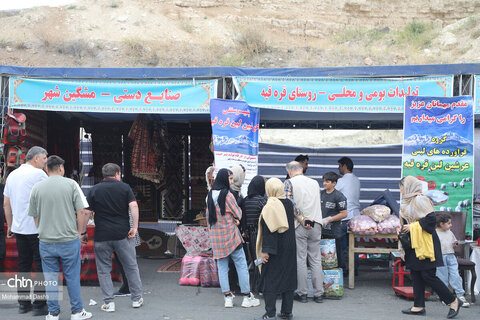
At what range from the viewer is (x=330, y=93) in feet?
24.7

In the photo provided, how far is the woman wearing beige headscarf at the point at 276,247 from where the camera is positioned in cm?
546

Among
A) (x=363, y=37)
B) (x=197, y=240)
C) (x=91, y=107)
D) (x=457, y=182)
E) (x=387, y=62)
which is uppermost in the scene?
(x=363, y=37)

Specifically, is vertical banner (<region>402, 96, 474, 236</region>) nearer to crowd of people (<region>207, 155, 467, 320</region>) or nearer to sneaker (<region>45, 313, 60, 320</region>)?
crowd of people (<region>207, 155, 467, 320</region>)

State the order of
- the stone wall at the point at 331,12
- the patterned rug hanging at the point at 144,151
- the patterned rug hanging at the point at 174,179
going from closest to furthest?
the patterned rug hanging at the point at 144,151, the patterned rug hanging at the point at 174,179, the stone wall at the point at 331,12

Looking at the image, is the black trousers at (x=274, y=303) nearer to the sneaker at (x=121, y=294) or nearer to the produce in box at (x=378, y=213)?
the sneaker at (x=121, y=294)

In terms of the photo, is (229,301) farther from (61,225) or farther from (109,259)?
(61,225)

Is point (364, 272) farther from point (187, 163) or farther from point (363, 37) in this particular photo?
point (363, 37)

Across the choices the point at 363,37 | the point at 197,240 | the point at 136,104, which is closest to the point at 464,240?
the point at 197,240

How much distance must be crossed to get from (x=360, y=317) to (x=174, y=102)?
3859 mm

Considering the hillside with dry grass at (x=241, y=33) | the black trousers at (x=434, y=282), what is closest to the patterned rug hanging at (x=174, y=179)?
the black trousers at (x=434, y=282)

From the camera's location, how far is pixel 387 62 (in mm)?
27516

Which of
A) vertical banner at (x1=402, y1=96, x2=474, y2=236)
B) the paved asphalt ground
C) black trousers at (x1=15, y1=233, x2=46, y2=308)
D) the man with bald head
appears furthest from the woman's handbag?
black trousers at (x1=15, y1=233, x2=46, y2=308)

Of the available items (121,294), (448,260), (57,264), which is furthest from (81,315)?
(448,260)

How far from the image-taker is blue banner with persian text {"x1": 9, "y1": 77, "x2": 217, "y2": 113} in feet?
25.1
